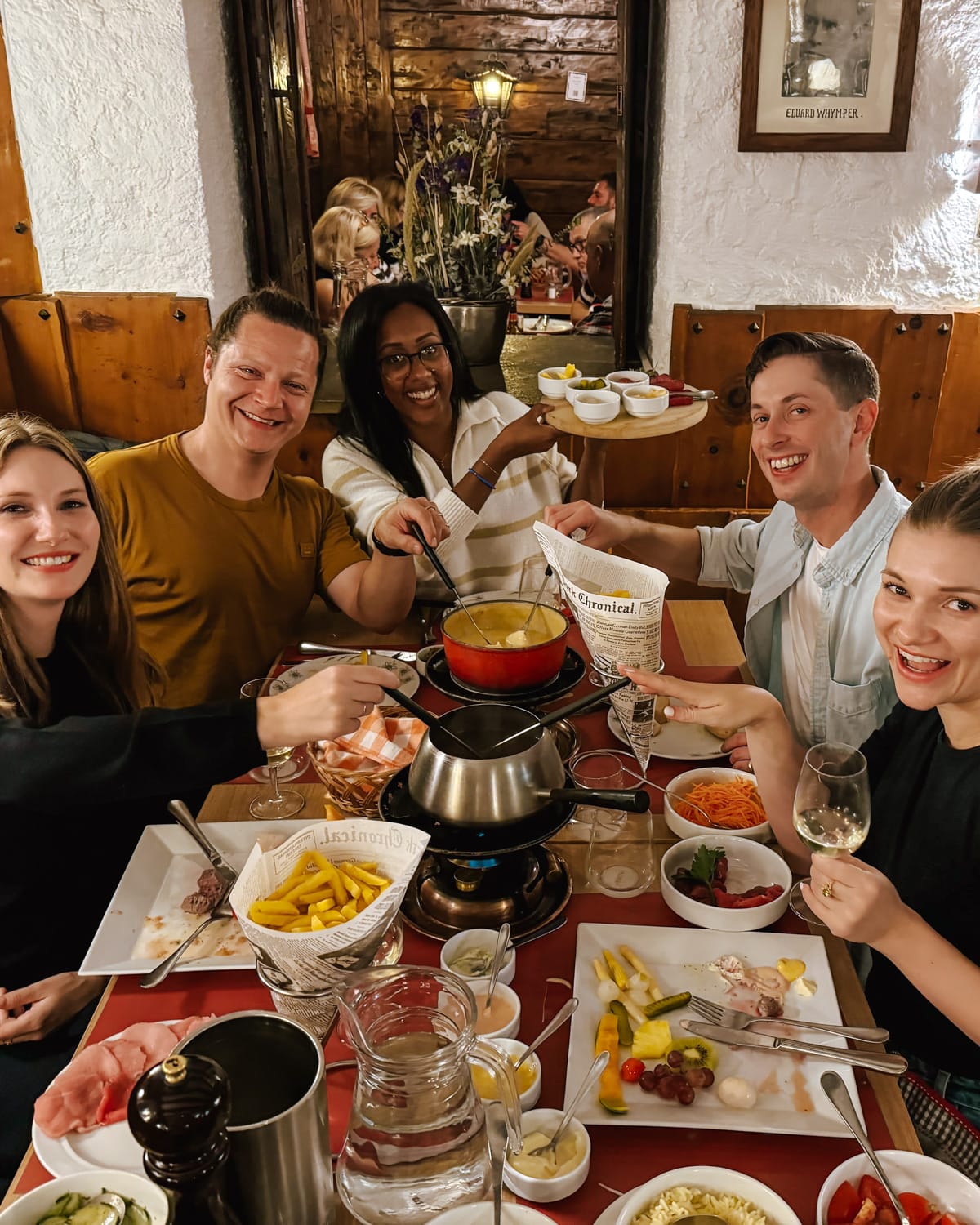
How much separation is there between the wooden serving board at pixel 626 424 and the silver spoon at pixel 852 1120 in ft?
5.54

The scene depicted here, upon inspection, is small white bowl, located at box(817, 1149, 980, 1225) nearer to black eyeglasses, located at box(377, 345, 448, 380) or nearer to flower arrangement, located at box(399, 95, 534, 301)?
black eyeglasses, located at box(377, 345, 448, 380)

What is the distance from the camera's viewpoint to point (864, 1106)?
3.44 ft

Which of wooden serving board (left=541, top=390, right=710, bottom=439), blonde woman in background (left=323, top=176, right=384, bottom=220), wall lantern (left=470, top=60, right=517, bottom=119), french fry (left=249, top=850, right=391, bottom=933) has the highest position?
wall lantern (left=470, top=60, right=517, bottom=119)

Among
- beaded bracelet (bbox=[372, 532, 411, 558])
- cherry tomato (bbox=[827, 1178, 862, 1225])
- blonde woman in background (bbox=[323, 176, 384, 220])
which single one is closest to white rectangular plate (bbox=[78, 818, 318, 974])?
cherry tomato (bbox=[827, 1178, 862, 1225])

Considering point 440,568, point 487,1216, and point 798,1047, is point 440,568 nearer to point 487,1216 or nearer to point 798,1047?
point 798,1047

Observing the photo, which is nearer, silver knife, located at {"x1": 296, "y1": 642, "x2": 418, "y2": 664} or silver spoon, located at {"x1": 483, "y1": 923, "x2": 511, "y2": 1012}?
silver spoon, located at {"x1": 483, "y1": 923, "x2": 511, "y2": 1012}

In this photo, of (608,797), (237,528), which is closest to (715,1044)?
(608,797)

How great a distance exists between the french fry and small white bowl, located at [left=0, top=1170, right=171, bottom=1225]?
266 mm

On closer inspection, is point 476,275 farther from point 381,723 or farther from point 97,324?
point 381,723

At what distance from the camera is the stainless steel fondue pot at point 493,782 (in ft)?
4.01

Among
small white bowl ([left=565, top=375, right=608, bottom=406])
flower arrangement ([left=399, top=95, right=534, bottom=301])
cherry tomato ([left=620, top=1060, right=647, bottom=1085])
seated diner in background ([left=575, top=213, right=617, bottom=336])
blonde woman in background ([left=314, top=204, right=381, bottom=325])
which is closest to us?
cherry tomato ([left=620, top=1060, right=647, bottom=1085])

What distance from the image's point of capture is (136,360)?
11.2 ft

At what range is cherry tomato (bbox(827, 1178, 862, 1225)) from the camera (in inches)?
36.1

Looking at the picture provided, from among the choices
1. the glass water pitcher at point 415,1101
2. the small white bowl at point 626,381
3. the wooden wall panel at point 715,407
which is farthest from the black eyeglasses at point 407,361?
the glass water pitcher at point 415,1101
